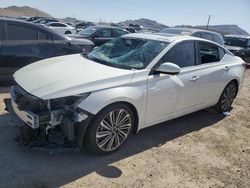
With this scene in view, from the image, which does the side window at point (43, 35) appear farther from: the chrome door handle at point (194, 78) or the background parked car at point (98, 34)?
the background parked car at point (98, 34)

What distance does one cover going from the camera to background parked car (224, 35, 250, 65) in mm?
14250

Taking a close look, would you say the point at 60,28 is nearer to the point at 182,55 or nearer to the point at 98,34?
the point at 98,34

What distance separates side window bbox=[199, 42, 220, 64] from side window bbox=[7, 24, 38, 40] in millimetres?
3687

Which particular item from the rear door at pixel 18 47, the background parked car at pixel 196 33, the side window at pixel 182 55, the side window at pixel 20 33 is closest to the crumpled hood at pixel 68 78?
the side window at pixel 182 55

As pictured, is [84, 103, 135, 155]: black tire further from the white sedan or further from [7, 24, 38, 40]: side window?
[7, 24, 38, 40]: side window

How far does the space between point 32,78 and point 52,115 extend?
2.54 ft

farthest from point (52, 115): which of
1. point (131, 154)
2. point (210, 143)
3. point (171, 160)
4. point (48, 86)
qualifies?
point (210, 143)

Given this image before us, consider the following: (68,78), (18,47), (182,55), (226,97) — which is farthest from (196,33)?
(68,78)

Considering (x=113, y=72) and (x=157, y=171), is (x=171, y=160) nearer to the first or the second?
(x=157, y=171)

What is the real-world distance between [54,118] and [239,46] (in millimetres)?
13382

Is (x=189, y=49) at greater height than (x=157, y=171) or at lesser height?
greater

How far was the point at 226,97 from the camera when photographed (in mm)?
6258

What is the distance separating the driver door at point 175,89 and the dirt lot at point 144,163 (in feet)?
1.40

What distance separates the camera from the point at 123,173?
3.79m
